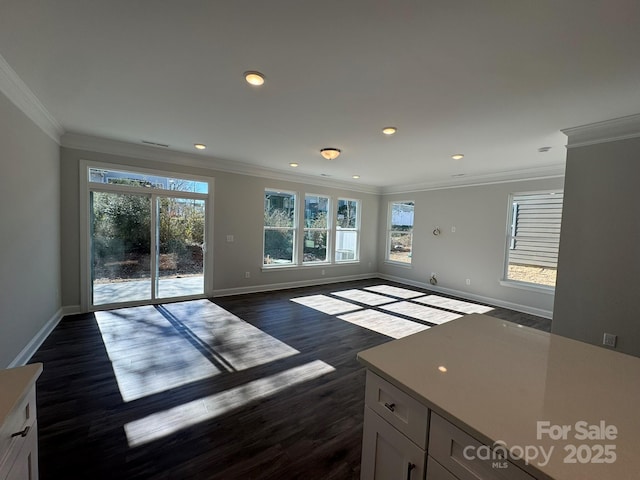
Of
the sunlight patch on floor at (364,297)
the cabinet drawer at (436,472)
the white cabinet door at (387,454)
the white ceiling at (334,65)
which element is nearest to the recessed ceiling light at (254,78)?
the white ceiling at (334,65)

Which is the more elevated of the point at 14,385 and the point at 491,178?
the point at 491,178

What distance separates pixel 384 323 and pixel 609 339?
2.43 meters

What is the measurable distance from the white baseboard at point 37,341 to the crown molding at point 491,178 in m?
7.10

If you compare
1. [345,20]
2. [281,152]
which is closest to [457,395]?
[345,20]

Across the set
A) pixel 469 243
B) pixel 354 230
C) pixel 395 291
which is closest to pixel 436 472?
pixel 395 291

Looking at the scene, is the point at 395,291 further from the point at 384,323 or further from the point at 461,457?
the point at 461,457

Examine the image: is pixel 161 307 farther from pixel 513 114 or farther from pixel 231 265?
pixel 513 114

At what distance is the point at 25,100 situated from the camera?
2666mm

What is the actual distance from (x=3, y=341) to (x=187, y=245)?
2.81 metres

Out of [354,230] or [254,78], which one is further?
[354,230]

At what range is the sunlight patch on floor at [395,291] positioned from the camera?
6.09m

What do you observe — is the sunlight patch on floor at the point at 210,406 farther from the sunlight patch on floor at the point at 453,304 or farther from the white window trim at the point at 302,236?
the white window trim at the point at 302,236

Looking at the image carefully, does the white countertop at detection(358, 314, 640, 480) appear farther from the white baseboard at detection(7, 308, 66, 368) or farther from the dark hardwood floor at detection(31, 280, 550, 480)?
the white baseboard at detection(7, 308, 66, 368)

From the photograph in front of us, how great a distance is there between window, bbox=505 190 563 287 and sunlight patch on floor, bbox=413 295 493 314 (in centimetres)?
86
